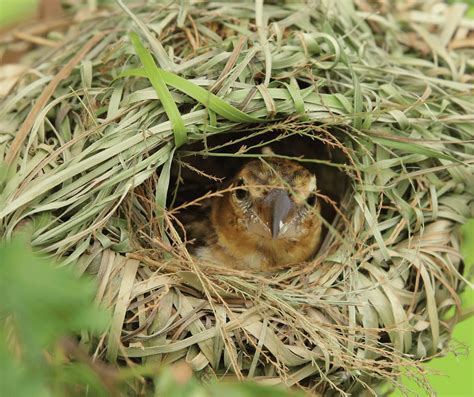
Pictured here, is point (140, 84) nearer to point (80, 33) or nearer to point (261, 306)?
point (80, 33)

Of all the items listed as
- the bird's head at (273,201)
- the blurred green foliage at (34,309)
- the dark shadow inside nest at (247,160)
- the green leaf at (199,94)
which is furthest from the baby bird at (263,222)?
the blurred green foliage at (34,309)

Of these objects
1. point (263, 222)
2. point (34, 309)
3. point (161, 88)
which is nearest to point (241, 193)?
point (263, 222)

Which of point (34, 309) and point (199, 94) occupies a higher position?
point (34, 309)

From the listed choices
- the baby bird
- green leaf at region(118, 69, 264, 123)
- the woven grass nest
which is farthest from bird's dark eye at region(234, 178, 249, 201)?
green leaf at region(118, 69, 264, 123)

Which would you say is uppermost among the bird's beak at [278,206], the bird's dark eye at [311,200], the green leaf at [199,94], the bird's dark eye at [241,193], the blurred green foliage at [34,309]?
the blurred green foliage at [34,309]

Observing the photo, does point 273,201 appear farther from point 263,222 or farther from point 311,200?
point 311,200

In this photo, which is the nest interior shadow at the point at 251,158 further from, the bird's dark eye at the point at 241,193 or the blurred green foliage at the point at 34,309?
the blurred green foliage at the point at 34,309

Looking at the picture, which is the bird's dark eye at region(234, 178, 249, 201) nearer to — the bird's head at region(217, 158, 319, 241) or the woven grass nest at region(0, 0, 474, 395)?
the bird's head at region(217, 158, 319, 241)

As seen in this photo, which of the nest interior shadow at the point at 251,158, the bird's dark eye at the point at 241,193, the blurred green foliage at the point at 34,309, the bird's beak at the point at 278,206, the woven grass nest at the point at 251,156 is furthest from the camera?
the nest interior shadow at the point at 251,158
